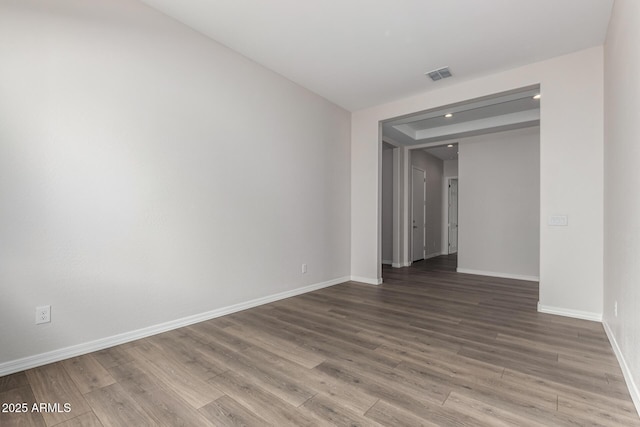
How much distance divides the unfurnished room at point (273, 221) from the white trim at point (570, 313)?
35 mm

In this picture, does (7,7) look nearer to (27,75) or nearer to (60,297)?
(27,75)

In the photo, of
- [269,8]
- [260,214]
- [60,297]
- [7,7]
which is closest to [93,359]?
[60,297]

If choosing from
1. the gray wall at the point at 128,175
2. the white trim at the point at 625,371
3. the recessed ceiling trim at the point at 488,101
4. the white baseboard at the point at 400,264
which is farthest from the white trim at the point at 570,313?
the white baseboard at the point at 400,264

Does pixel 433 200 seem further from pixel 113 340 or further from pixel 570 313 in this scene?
pixel 113 340

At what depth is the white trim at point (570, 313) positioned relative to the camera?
3.11 meters

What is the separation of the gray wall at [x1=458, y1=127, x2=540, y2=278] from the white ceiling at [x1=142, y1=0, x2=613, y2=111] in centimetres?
252

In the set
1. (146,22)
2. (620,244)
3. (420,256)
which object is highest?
(146,22)

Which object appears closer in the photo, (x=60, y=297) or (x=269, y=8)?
(x=60, y=297)

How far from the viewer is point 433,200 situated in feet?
26.7

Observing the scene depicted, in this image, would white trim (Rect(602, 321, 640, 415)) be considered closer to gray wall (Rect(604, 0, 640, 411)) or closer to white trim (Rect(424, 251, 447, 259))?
gray wall (Rect(604, 0, 640, 411))

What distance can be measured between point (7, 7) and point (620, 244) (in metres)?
4.65

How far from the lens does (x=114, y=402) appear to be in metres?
1.73

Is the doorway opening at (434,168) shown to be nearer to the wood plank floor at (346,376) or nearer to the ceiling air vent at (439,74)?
the ceiling air vent at (439,74)

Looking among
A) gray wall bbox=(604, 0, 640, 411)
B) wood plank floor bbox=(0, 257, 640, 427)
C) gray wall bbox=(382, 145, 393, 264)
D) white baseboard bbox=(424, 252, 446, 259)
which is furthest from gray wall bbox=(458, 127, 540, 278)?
gray wall bbox=(604, 0, 640, 411)
